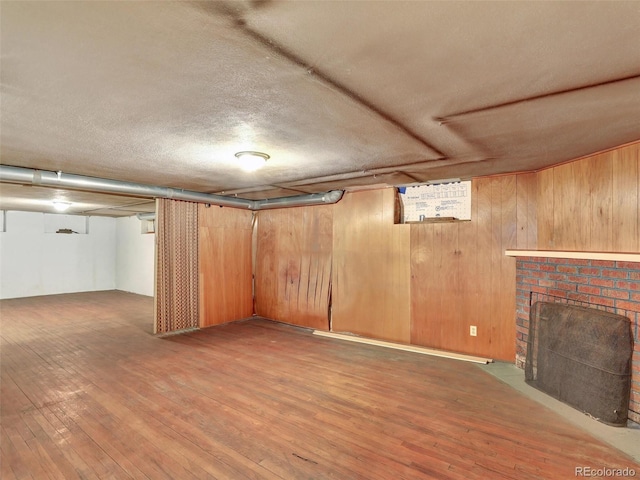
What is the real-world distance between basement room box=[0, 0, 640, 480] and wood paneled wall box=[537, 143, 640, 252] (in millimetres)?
19

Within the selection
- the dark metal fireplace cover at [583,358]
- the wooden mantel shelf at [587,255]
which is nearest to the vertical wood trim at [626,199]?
the wooden mantel shelf at [587,255]

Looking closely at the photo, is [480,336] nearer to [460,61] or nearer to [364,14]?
[460,61]

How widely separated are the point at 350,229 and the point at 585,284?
A: 2804mm

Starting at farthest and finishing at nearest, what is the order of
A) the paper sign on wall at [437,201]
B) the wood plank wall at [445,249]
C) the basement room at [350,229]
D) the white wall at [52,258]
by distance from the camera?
1. the white wall at [52,258]
2. the paper sign on wall at [437,201]
3. the wood plank wall at [445,249]
4. the basement room at [350,229]

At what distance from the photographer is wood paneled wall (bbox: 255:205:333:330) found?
203 inches

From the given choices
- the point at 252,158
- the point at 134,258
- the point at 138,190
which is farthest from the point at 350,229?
the point at 134,258

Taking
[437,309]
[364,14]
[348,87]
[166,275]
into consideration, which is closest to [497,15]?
[364,14]

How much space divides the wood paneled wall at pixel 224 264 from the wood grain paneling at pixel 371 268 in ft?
6.09

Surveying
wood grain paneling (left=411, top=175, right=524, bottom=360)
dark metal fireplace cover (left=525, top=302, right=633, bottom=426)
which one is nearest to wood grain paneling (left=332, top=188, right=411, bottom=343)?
wood grain paneling (left=411, top=175, right=524, bottom=360)

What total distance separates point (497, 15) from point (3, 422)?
3.90 meters

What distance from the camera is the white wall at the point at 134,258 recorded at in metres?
8.22

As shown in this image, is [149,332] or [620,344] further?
[149,332]

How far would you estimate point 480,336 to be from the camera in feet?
12.3

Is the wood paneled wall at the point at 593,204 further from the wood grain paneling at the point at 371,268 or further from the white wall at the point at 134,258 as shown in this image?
the white wall at the point at 134,258
